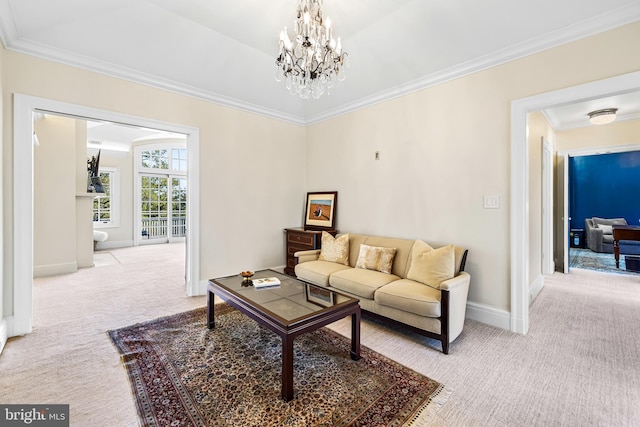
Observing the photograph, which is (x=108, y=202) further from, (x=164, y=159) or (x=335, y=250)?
(x=335, y=250)

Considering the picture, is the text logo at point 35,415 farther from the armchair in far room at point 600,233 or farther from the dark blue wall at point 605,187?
the dark blue wall at point 605,187

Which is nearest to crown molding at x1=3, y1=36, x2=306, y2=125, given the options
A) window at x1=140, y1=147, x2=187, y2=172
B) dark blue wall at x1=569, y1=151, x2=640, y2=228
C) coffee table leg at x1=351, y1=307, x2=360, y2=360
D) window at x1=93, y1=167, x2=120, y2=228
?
coffee table leg at x1=351, y1=307, x2=360, y2=360

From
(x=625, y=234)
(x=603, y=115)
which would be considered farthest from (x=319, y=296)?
(x=625, y=234)

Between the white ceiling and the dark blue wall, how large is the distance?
22.0 feet

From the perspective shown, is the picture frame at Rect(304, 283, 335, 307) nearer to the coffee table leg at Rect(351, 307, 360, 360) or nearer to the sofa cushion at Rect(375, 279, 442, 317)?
the coffee table leg at Rect(351, 307, 360, 360)

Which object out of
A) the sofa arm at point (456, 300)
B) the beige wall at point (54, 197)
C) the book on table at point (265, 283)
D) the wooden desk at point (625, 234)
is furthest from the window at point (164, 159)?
the wooden desk at point (625, 234)

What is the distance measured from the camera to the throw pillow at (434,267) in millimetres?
2740

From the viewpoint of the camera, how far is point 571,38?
2453 mm

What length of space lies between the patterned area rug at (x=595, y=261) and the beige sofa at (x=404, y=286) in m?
4.44

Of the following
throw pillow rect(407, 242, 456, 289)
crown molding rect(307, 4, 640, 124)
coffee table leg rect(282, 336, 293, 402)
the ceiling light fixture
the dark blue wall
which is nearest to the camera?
coffee table leg rect(282, 336, 293, 402)

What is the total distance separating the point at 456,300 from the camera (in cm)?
250

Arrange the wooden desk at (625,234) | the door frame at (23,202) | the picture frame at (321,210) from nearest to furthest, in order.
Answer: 1. the door frame at (23,202)
2. the picture frame at (321,210)
3. the wooden desk at (625,234)

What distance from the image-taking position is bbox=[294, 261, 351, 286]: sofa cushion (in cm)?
337

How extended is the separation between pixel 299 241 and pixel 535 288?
11.2ft
